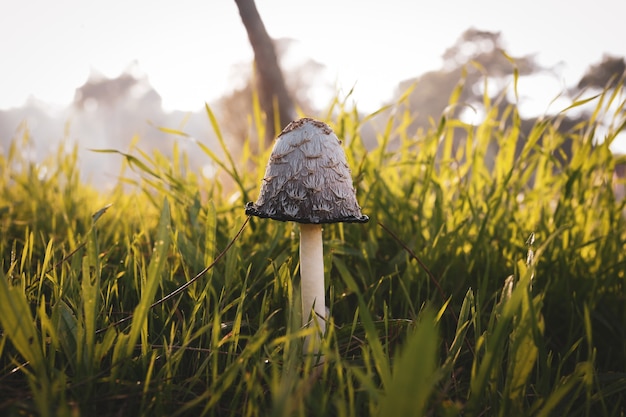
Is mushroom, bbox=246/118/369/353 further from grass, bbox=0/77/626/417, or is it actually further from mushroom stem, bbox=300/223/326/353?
grass, bbox=0/77/626/417

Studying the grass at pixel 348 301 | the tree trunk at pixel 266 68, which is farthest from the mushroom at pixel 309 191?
the tree trunk at pixel 266 68

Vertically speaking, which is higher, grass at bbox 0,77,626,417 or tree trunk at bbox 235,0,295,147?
tree trunk at bbox 235,0,295,147

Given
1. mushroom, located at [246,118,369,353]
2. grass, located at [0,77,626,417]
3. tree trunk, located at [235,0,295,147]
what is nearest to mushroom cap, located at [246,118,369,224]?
mushroom, located at [246,118,369,353]

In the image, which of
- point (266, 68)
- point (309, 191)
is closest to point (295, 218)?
point (309, 191)

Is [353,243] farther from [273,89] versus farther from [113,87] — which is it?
[113,87]

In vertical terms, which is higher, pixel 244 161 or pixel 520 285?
pixel 244 161

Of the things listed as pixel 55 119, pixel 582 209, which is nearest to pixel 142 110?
pixel 55 119
